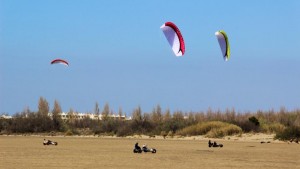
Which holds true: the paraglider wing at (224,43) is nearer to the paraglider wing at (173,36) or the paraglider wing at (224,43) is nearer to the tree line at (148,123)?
the paraglider wing at (173,36)

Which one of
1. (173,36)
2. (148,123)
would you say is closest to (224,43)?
(173,36)

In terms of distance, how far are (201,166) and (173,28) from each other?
10265 mm

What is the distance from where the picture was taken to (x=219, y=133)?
99.5 feet

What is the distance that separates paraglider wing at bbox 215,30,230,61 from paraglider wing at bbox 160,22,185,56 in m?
1.88

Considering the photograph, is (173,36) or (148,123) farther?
(148,123)

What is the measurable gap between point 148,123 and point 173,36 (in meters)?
16.0

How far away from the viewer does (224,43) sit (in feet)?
81.4

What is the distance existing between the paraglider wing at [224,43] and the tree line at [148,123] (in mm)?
7969

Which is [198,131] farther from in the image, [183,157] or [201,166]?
[201,166]

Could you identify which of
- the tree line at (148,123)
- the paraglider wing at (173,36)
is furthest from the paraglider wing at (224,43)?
the tree line at (148,123)

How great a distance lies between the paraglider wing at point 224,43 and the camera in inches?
938

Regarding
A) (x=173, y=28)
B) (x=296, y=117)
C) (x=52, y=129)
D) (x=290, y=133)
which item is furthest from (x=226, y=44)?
(x=52, y=129)

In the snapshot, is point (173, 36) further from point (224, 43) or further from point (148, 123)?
point (148, 123)

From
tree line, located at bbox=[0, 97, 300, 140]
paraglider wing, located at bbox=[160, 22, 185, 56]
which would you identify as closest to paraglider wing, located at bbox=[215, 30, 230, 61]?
paraglider wing, located at bbox=[160, 22, 185, 56]
